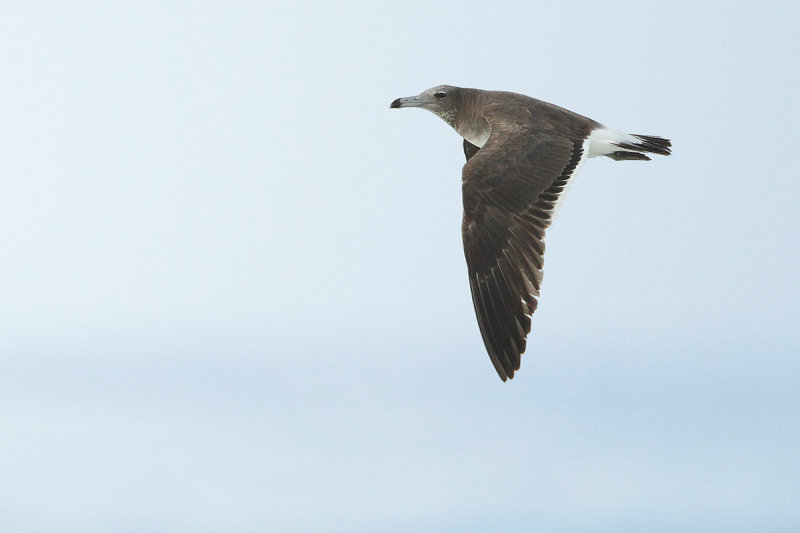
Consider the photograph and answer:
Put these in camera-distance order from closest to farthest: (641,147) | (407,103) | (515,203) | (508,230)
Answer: (508,230)
(515,203)
(641,147)
(407,103)

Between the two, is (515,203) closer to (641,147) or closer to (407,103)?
(641,147)

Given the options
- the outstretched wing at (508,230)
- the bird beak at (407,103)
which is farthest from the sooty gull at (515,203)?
the bird beak at (407,103)

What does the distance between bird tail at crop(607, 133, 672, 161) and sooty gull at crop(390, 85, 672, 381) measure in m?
0.01

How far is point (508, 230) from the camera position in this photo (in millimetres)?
11125

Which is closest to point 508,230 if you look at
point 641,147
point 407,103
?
point 641,147

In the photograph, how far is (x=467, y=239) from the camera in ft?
36.9

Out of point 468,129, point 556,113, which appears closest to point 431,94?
point 468,129

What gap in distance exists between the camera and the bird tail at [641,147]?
41.5ft

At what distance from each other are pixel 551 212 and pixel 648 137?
2.52m

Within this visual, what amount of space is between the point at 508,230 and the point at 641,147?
249 cm

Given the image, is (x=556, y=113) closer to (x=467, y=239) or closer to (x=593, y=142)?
(x=593, y=142)

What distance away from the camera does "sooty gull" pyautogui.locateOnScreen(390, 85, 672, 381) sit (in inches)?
426

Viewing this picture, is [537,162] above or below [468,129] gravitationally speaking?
below

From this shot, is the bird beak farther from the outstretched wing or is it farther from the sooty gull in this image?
the outstretched wing
